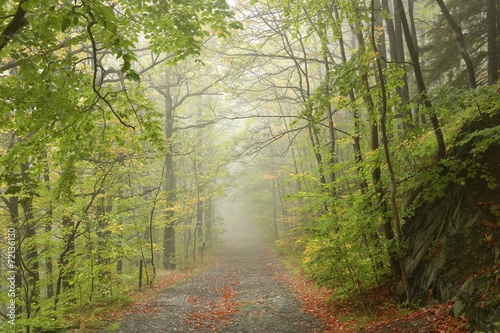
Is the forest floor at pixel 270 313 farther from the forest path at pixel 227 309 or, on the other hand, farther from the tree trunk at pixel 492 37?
the tree trunk at pixel 492 37

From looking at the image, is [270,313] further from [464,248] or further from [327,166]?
[464,248]

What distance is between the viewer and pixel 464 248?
6.09 metres

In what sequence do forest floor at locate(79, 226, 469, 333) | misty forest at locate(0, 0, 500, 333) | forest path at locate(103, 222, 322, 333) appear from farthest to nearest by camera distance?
forest path at locate(103, 222, 322, 333) → forest floor at locate(79, 226, 469, 333) → misty forest at locate(0, 0, 500, 333)

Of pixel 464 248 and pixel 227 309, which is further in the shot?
pixel 227 309

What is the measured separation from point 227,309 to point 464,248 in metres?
7.05

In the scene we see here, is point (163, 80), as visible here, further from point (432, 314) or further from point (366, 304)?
point (432, 314)

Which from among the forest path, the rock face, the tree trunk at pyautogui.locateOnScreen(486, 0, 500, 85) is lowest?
the forest path

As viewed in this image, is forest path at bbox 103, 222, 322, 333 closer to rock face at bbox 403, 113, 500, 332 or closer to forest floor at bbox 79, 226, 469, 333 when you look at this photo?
forest floor at bbox 79, 226, 469, 333

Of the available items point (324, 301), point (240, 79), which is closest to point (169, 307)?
A: point (324, 301)

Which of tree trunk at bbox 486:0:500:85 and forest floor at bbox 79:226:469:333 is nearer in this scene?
forest floor at bbox 79:226:469:333

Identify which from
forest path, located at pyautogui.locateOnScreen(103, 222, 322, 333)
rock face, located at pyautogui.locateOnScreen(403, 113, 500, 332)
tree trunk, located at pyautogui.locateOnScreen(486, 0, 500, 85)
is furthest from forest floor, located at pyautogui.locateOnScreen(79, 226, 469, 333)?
tree trunk, located at pyautogui.locateOnScreen(486, 0, 500, 85)

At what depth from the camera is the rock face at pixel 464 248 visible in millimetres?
5023

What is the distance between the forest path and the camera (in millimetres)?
8219

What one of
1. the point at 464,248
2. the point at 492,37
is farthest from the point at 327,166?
the point at 492,37
